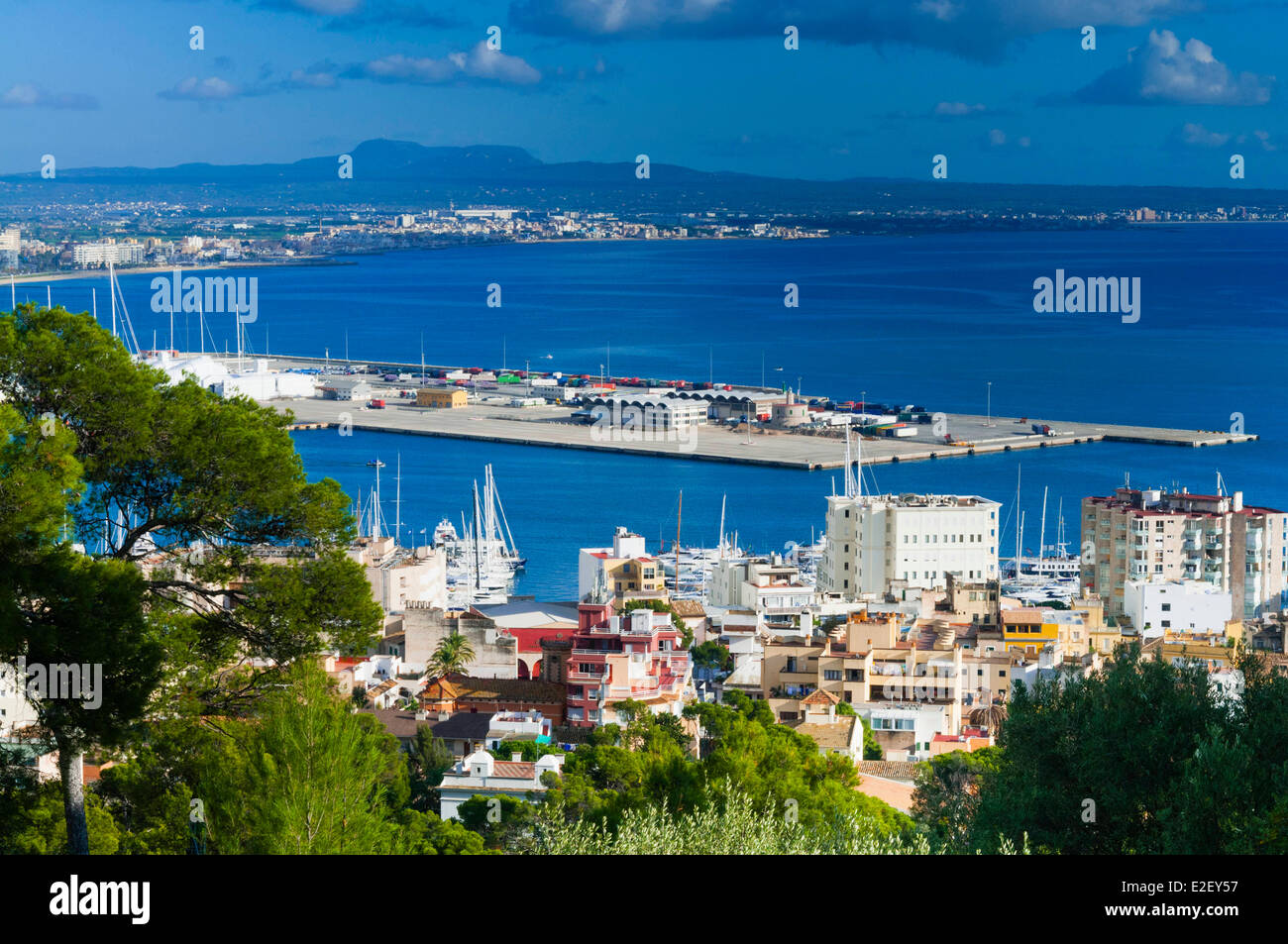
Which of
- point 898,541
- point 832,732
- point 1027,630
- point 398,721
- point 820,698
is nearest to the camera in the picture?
point 832,732

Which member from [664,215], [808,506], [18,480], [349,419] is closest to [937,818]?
[18,480]

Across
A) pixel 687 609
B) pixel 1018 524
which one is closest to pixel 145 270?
pixel 1018 524

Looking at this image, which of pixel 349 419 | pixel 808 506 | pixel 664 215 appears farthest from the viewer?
pixel 664 215

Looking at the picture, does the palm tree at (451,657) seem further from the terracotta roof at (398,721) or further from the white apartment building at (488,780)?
the white apartment building at (488,780)

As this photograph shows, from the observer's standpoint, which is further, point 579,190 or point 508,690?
point 579,190

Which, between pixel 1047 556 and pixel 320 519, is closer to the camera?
pixel 320 519

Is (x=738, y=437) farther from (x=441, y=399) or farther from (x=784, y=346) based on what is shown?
(x=784, y=346)
